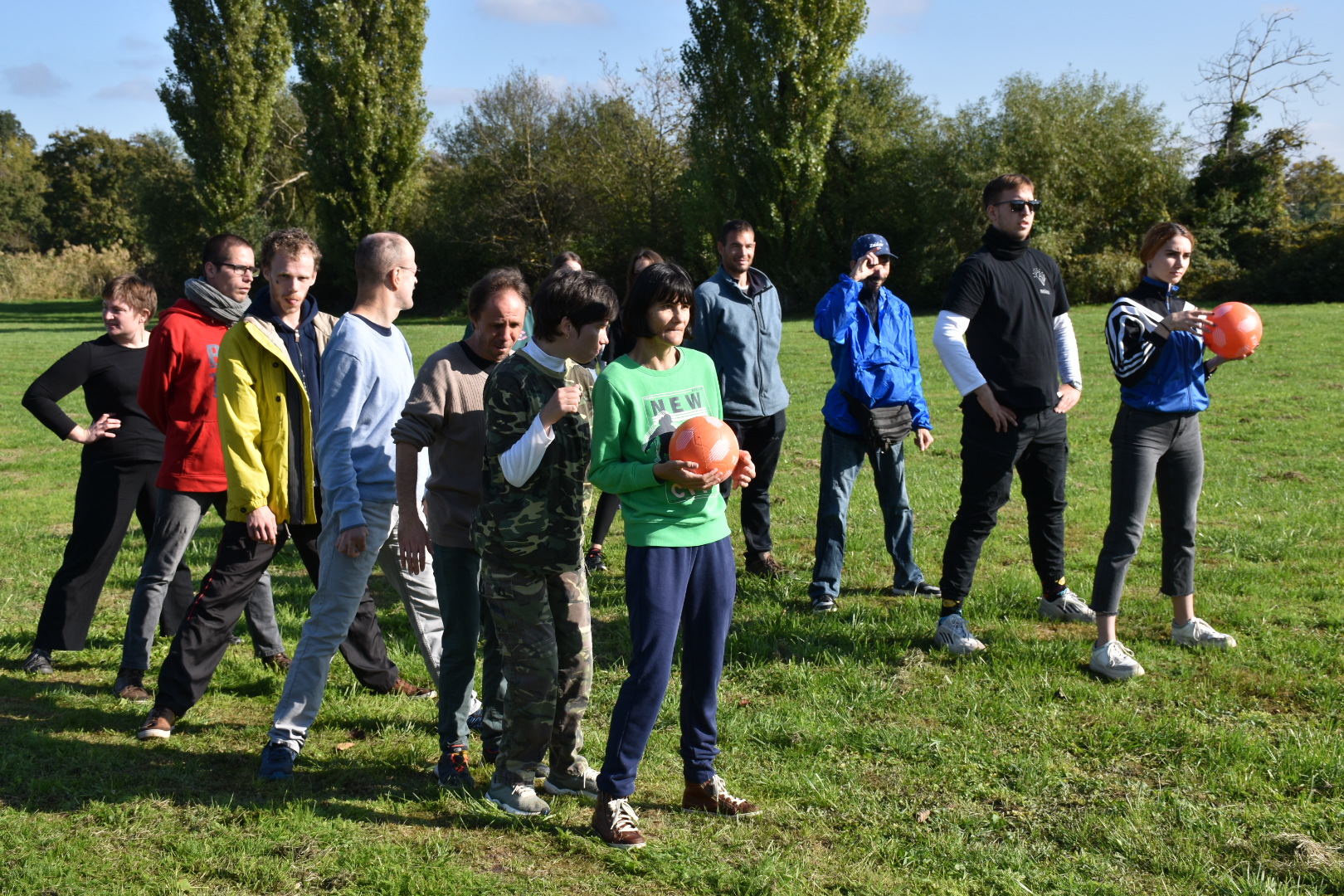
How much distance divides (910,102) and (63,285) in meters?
46.1

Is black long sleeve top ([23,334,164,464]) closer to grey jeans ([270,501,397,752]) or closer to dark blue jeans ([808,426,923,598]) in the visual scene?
grey jeans ([270,501,397,752])

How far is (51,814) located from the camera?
12.8 ft

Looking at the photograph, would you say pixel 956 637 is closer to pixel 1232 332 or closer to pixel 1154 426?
pixel 1154 426

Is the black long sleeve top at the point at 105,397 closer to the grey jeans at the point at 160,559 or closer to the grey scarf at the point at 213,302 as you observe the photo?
the grey jeans at the point at 160,559

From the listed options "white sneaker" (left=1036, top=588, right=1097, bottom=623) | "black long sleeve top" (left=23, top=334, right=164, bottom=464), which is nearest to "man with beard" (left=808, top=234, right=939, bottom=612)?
"white sneaker" (left=1036, top=588, right=1097, bottom=623)

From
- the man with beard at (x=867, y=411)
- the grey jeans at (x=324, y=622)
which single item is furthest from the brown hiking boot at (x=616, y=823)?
the man with beard at (x=867, y=411)

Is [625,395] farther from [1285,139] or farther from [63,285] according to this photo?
[63,285]

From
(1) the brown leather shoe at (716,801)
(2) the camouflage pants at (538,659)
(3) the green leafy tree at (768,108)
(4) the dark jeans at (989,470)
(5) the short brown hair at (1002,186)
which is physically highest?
(3) the green leafy tree at (768,108)

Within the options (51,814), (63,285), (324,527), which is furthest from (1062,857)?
(63,285)

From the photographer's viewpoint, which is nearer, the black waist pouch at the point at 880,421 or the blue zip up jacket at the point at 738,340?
the black waist pouch at the point at 880,421

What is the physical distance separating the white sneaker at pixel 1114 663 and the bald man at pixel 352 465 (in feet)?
11.2

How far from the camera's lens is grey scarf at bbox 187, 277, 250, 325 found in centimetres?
496

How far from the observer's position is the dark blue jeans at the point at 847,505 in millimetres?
6289

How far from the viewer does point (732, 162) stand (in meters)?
35.4
